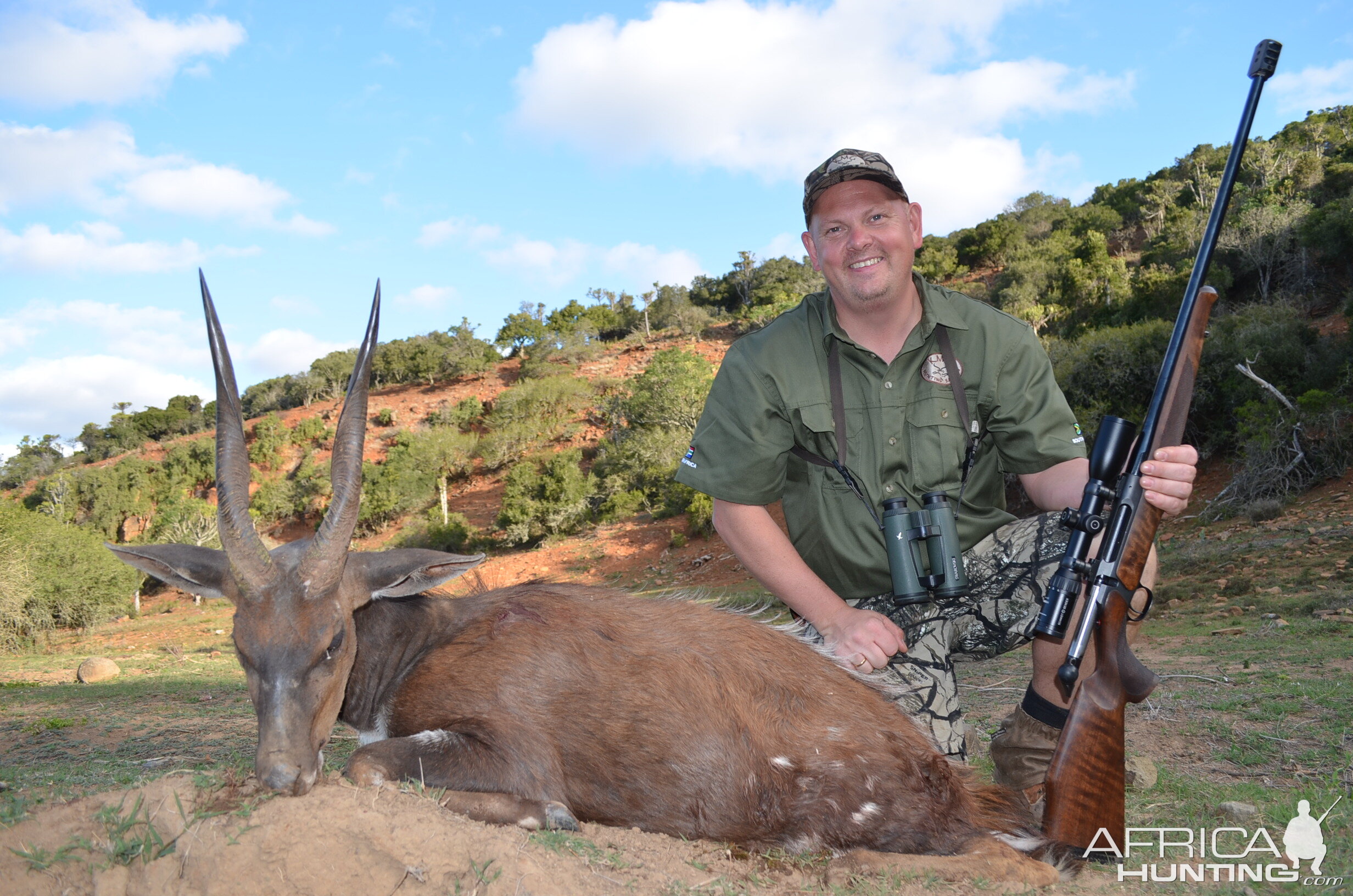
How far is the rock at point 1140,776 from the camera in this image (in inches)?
178

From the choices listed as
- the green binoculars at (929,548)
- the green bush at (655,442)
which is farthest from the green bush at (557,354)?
the green binoculars at (929,548)

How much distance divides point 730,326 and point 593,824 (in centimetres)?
5219

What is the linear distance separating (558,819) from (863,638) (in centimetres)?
170

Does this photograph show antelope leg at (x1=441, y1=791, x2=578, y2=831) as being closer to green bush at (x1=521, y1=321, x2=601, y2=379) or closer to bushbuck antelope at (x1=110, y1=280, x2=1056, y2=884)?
bushbuck antelope at (x1=110, y1=280, x2=1056, y2=884)

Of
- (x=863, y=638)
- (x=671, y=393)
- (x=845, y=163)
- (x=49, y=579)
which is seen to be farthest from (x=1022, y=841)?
(x=671, y=393)

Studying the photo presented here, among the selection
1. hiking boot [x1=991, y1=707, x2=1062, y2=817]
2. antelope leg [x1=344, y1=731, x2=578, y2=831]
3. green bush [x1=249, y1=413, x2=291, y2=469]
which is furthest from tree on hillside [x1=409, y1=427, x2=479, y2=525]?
antelope leg [x1=344, y1=731, x2=578, y2=831]

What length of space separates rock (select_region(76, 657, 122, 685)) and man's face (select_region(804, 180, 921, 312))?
39.6 feet

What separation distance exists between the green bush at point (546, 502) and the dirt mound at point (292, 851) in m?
28.9

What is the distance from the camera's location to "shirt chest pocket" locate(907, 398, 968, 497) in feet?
16.3

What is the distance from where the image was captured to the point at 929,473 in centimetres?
495

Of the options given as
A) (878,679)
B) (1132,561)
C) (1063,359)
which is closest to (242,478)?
(878,679)

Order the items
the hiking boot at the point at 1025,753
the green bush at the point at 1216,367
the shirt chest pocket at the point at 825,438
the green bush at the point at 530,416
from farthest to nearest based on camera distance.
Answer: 1. the green bush at the point at 530,416
2. the green bush at the point at 1216,367
3. the shirt chest pocket at the point at 825,438
4. the hiking boot at the point at 1025,753

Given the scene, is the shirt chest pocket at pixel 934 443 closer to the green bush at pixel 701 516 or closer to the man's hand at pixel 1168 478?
the man's hand at pixel 1168 478

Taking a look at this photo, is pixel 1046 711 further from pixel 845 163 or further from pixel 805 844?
pixel 845 163
